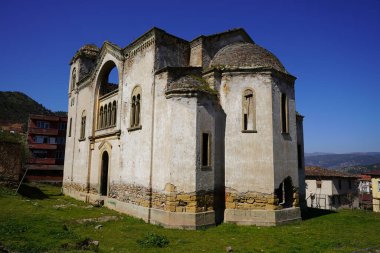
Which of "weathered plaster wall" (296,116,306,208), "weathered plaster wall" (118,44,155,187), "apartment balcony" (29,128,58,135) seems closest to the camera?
"weathered plaster wall" (118,44,155,187)

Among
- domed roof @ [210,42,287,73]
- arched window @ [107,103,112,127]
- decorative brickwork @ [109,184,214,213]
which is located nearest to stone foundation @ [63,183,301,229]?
decorative brickwork @ [109,184,214,213]

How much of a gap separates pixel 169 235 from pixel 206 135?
464cm

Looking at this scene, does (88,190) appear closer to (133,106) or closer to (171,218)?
(133,106)

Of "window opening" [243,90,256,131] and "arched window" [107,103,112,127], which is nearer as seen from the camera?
"window opening" [243,90,256,131]

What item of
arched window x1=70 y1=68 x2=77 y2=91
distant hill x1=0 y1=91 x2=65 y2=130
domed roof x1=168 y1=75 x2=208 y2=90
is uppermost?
distant hill x1=0 y1=91 x2=65 y2=130

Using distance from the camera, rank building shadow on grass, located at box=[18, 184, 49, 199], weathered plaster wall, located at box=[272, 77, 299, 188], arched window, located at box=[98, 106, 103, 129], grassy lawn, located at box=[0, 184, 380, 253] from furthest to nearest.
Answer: building shadow on grass, located at box=[18, 184, 49, 199] → arched window, located at box=[98, 106, 103, 129] → weathered plaster wall, located at box=[272, 77, 299, 188] → grassy lawn, located at box=[0, 184, 380, 253]

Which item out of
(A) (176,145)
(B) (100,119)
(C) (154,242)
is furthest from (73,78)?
(C) (154,242)

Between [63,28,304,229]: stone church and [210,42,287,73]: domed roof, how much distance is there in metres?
0.07

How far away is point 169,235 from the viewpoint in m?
11.1

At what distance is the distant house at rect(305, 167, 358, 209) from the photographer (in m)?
34.1

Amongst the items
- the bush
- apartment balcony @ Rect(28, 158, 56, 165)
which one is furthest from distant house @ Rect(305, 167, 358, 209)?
apartment balcony @ Rect(28, 158, 56, 165)

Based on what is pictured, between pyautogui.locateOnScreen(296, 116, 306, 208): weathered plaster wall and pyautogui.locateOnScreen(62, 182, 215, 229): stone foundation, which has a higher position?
pyautogui.locateOnScreen(296, 116, 306, 208): weathered plaster wall

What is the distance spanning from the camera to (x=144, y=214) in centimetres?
1389

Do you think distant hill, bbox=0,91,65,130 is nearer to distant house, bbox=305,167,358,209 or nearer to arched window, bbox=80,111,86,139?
arched window, bbox=80,111,86,139
